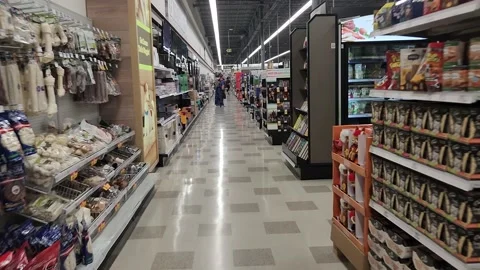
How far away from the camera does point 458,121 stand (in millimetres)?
1750

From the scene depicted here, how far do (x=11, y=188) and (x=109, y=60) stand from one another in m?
2.77

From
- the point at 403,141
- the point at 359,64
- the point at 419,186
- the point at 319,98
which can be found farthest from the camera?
the point at 319,98

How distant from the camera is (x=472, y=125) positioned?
1.68 m

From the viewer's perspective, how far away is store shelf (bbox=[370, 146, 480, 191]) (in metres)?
1.66

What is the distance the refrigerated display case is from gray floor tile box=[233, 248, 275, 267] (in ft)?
9.07

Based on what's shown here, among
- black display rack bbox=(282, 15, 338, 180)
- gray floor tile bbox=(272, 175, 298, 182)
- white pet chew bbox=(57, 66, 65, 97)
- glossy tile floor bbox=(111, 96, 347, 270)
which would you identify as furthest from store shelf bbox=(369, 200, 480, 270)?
gray floor tile bbox=(272, 175, 298, 182)

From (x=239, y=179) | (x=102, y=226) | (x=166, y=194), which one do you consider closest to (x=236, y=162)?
(x=239, y=179)

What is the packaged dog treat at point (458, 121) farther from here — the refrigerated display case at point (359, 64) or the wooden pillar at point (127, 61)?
the wooden pillar at point (127, 61)

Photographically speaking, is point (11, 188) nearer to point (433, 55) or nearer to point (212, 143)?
point (433, 55)

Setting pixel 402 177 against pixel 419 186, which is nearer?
pixel 419 186

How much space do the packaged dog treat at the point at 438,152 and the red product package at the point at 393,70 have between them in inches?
18.0

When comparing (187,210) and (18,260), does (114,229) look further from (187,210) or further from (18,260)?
(18,260)

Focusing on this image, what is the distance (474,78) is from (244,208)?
322 centimetres

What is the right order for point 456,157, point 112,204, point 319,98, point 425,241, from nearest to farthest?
point 456,157, point 425,241, point 112,204, point 319,98
